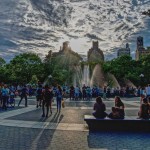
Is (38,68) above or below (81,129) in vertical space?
above

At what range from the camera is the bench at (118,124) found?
1272 cm

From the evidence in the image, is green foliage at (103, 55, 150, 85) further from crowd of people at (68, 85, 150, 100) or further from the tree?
crowd of people at (68, 85, 150, 100)

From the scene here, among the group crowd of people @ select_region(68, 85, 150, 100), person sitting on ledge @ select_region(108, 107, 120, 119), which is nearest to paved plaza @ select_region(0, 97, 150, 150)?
person sitting on ledge @ select_region(108, 107, 120, 119)

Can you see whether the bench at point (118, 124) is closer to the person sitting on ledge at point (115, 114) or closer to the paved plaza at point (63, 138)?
the person sitting on ledge at point (115, 114)

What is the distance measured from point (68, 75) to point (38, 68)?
20297mm

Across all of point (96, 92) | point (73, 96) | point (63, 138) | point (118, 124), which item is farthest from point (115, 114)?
point (96, 92)

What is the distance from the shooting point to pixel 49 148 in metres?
9.41

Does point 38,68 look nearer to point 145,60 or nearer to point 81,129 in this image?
point 145,60

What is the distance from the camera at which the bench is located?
1272 centimetres

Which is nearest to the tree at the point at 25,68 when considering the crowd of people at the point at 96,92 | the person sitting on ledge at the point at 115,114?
the crowd of people at the point at 96,92

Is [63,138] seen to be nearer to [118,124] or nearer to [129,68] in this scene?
[118,124]

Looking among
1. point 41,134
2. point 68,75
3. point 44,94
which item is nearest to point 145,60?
point 68,75

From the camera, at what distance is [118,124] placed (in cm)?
1283

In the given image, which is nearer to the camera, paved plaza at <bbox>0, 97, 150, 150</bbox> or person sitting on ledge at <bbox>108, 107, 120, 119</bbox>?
paved plaza at <bbox>0, 97, 150, 150</bbox>
